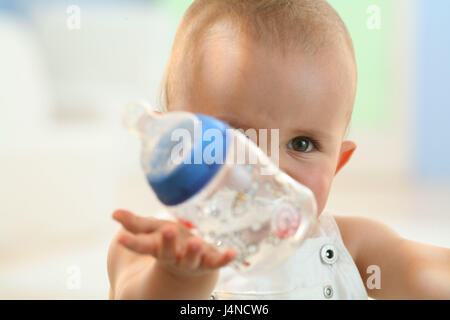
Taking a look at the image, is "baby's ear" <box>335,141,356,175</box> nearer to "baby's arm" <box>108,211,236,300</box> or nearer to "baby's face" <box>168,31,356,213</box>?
"baby's face" <box>168,31,356,213</box>

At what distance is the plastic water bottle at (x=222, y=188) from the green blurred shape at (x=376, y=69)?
2.58 metres

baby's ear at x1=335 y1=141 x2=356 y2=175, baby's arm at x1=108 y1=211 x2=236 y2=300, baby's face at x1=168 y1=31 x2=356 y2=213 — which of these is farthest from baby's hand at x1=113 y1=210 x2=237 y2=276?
baby's ear at x1=335 y1=141 x2=356 y2=175

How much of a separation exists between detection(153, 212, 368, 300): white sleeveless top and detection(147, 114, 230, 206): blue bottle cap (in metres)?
0.26

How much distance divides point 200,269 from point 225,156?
11 centimetres

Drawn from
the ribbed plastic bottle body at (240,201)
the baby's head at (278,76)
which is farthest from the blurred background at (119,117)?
the ribbed plastic bottle body at (240,201)

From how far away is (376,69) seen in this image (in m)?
3.31

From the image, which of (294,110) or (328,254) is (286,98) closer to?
(294,110)

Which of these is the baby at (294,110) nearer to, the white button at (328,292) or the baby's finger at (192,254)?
the white button at (328,292)

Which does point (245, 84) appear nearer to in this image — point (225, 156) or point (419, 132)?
point (225, 156)

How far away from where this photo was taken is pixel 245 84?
2.54 feet

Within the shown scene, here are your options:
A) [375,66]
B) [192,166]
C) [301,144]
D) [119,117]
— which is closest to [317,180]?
[301,144]

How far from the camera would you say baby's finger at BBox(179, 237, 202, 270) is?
21.5 inches

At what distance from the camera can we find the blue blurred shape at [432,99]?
10.6 feet
